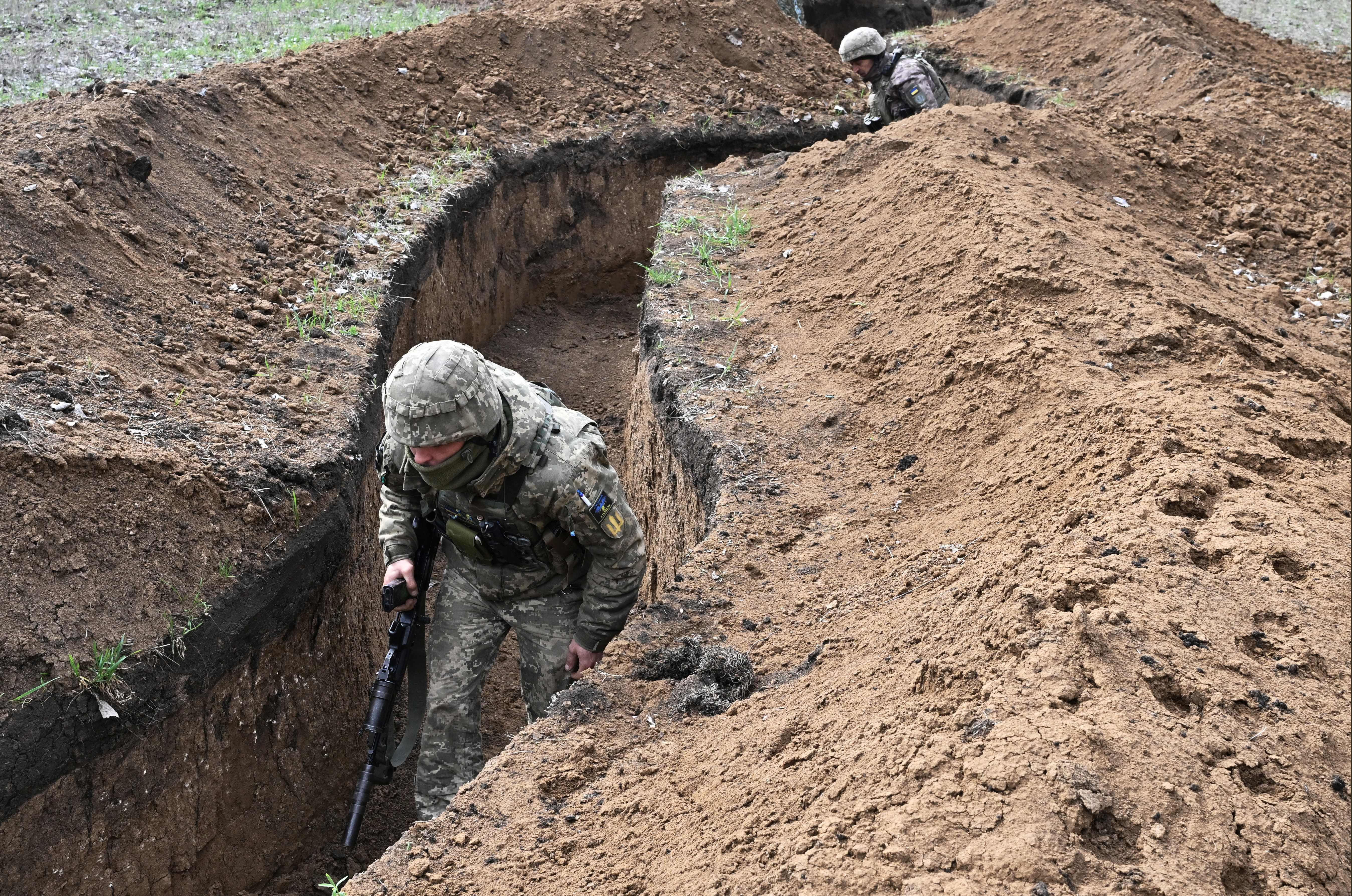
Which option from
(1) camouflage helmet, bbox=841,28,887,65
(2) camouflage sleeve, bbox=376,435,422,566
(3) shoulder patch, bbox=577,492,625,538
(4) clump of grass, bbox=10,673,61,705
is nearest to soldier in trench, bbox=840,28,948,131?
(1) camouflage helmet, bbox=841,28,887,65

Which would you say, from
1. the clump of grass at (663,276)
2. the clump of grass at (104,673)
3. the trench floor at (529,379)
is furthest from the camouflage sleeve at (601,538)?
the clump of grass at (663,276)

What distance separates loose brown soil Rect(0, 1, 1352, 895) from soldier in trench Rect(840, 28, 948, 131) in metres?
1.17

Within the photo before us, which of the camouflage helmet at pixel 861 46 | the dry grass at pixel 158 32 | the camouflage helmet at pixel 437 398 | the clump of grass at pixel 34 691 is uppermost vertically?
the dry grass at pixel 158 32

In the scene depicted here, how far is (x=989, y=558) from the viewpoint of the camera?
3.56m

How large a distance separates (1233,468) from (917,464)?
1222mm

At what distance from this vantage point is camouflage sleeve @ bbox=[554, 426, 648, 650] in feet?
12.9

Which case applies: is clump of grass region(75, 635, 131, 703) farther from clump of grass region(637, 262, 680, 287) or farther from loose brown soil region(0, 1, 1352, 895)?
clump of grass region(637, 262, 680, 287)

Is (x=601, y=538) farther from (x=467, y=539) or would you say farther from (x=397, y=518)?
(x=397, y=518)

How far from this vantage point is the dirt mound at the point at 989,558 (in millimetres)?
2477

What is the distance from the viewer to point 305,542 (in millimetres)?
4684

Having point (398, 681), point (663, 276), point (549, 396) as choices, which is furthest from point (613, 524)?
point (663, 276)

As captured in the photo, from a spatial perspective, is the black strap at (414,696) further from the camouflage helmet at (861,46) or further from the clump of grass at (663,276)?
the camouflage helmet at (861,46)

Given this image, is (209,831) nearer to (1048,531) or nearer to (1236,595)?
(1048,531)

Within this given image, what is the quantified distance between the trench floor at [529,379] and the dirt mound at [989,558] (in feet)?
5.85
